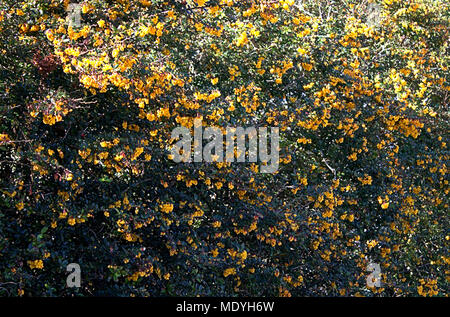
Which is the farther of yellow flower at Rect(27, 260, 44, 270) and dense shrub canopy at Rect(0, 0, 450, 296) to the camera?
dense shrub canopy at Rect(0, 0, 450, 296)

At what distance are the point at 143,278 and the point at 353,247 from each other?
2.28 meters

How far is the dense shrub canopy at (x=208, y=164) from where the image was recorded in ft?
11.8

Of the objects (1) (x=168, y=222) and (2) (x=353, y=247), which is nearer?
(1) (x=168, y=222)

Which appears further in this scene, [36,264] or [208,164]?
[208,164]

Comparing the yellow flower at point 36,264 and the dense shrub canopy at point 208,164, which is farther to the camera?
the dense shrub canopy at point 208,164

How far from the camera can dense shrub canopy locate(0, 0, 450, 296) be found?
3.61 m

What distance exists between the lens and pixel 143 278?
3.88 m

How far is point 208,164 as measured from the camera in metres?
4.21

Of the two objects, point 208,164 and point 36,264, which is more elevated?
point 208,164
